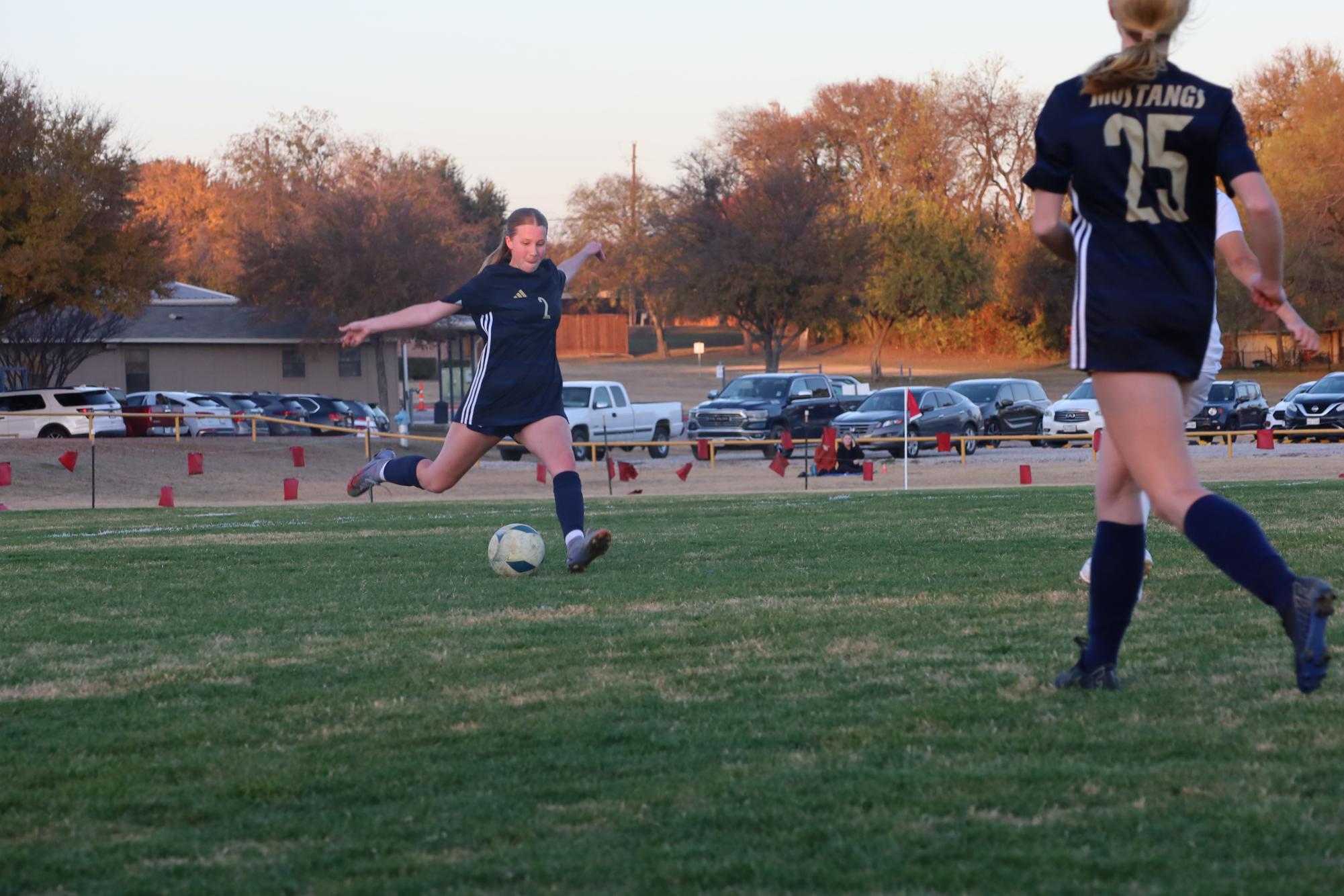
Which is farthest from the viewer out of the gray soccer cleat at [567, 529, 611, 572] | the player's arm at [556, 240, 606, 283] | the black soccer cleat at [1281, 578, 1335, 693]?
the player's arm at [556, 240, 606, 283]

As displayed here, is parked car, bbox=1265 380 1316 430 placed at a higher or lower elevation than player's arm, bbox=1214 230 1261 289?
lower

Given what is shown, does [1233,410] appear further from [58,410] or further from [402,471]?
[402,471]

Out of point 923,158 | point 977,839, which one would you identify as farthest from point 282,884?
point 923,158

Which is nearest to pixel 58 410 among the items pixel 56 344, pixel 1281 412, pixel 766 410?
pixel 56 344

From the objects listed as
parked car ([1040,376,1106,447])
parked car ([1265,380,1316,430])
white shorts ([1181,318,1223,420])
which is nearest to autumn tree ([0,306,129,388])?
parked car ([1040,376,1106,447])

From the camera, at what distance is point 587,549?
27.2ft

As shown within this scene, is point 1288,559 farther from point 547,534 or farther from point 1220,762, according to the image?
point 547,534

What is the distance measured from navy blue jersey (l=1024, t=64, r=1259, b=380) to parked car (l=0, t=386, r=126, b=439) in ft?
118

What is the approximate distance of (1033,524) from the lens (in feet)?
36.1

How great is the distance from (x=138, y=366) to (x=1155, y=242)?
53.7 m

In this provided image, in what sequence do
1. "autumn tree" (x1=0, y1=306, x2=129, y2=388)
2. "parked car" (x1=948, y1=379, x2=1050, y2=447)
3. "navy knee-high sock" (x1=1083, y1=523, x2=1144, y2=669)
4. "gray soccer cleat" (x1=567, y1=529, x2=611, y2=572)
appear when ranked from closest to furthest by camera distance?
"navy knee-high sock" (x1=1083, y1=523, x2=1144, y2=669) → "gray soccer cleat" (x1=567, y1=529, x2=611, y2=572) → "parked car" (x1=948, y1=379, x2=1050, y2=447) → "autumn tree" (x1=0, y1=306, x2=129, y2=388)

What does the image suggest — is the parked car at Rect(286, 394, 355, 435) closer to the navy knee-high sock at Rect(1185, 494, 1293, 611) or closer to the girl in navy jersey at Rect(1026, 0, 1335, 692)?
the girl in navy jersey at Rect(1026, 0, 1335, 692)

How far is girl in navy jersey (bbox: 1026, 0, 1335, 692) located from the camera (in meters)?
4.18

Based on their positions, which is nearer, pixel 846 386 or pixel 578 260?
pixel 578 260
